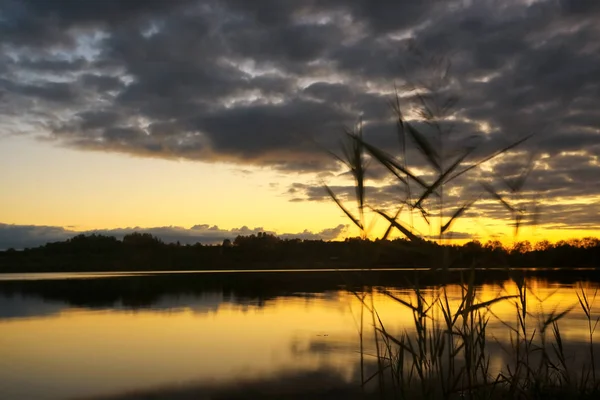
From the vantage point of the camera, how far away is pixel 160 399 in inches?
245

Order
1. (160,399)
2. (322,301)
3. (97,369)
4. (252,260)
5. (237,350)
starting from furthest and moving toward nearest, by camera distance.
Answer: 1. (252,260)
2. (322,301)
3. (237,350)
4. (97,369)
5. (160,399)

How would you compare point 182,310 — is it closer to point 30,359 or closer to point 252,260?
point 30,359

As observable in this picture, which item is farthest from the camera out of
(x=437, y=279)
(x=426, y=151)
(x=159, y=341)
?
(x=159, y=341)

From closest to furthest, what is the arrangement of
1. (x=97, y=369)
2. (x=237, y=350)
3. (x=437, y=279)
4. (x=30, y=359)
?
(x=437, y=279), (x=97, y=369), (x=30, y=359), (x=237, y=350)

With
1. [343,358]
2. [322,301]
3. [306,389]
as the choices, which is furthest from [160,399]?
[322,301]

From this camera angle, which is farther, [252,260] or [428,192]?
[252,260]

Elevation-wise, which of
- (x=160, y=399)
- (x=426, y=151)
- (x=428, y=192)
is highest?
(x=426, y=151)

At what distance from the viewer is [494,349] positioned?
8625mm

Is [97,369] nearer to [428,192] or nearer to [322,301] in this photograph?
[428,192]

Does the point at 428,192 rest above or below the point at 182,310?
above

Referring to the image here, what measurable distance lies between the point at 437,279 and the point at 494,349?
258 inches

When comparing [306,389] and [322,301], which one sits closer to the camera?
[306,389]

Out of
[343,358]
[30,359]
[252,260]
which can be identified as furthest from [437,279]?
[252,260]

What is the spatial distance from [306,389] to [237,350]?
284cm
